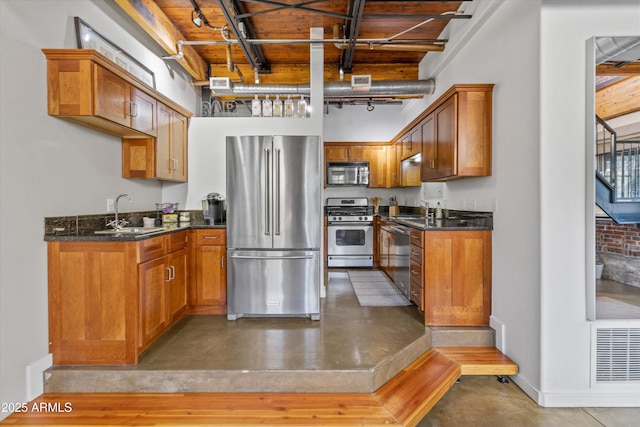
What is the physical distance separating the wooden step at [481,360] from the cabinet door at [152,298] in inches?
97.7

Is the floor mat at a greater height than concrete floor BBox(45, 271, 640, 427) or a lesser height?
greater

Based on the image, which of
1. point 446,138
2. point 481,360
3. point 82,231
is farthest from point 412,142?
point 82,231

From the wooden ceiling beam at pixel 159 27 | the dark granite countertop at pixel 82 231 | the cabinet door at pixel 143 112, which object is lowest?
the dark granite countertop at pixel 82 231

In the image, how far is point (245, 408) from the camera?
2025mm

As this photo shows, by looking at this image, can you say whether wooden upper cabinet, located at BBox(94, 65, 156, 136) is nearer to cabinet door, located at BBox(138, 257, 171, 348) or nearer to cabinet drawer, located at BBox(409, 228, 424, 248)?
cabinet door, located at BBox(138, 257, 171, 348)

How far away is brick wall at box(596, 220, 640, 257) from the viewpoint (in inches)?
138

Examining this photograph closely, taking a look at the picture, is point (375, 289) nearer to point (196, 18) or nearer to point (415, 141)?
point (415, 141)

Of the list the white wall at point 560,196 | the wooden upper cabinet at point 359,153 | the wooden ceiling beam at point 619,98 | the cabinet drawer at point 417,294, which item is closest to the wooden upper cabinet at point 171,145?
the cabinet drawer at point 417,294

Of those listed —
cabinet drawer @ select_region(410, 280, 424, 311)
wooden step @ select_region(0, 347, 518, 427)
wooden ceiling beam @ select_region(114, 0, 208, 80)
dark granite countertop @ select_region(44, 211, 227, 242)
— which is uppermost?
wooden ceiling beam @ select_region(114, 0, 208, 80)

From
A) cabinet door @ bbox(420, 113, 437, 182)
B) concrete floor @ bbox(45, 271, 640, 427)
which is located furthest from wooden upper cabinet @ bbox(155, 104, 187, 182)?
cabinet door @ bbox(420, 113, 437, 182)

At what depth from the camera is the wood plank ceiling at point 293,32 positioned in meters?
3.28

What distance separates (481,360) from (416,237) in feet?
3.94

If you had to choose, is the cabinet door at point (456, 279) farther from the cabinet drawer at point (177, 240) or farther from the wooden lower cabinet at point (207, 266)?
the cabinet drawer at point (177, 240)

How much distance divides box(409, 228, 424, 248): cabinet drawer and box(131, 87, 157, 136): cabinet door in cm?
286
